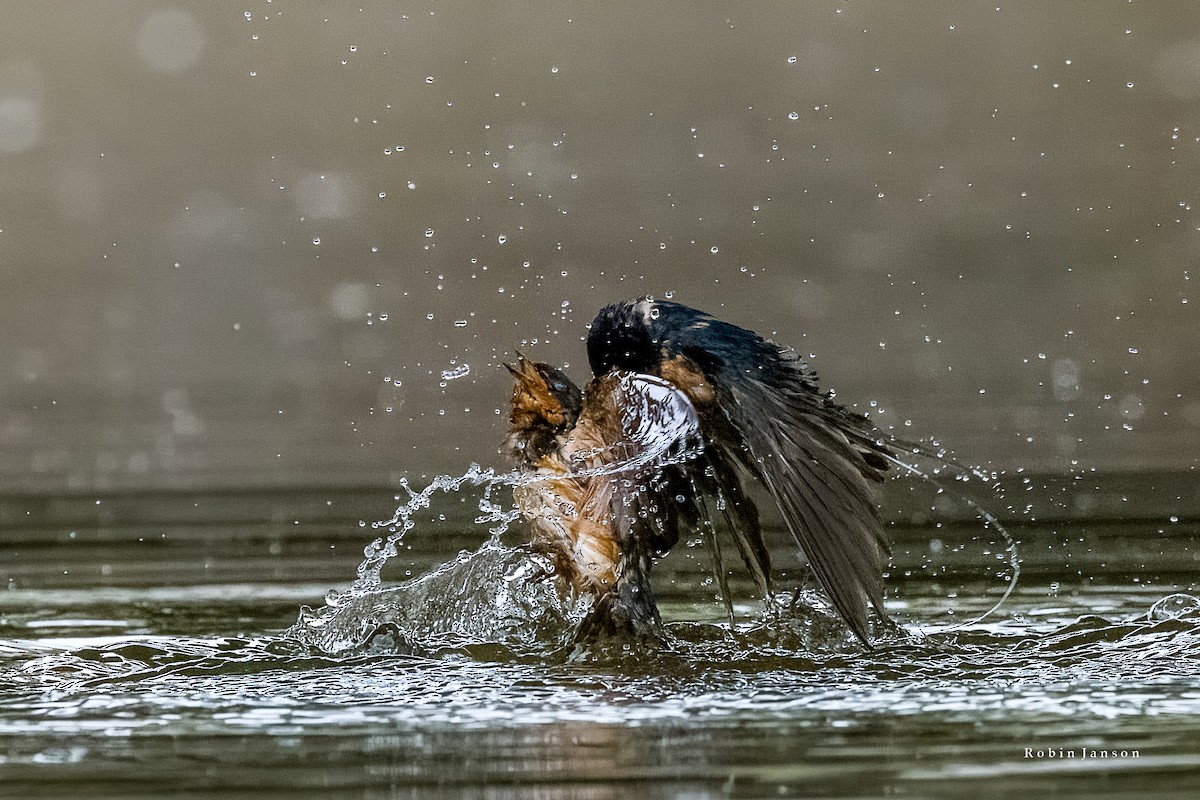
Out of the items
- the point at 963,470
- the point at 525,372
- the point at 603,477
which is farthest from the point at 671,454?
the point at 963,470

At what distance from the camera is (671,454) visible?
253cm

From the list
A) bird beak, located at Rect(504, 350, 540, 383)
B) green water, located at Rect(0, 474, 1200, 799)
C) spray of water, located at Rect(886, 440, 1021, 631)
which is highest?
bird beak, located at Rect(504, 350, 540, 383)

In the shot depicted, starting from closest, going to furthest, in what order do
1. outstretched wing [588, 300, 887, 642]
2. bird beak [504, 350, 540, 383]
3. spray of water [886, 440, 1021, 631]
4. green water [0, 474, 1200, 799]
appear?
green water [0, 474, 1200, 799]
spray of water [886, 440, 1021, 631]
outstretched wing [588, 300, 887, 642]
bird beak [504, 350, 540, 383]

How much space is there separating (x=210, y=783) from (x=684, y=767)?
0.52m

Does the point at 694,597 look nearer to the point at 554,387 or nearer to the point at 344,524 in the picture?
the point at 554,387

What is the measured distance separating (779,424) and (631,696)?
445mm

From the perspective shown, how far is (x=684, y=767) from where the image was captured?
1944 mm

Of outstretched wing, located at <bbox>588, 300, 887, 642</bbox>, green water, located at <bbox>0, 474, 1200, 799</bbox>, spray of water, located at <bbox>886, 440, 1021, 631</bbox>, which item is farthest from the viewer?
outstretched wing, located at <bbox>588, 300, 887, 642</bbox>

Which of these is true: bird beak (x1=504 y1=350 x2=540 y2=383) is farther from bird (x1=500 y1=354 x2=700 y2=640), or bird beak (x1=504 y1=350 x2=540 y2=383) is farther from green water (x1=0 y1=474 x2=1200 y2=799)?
green water (x1=0 y1=474 x2=1200 y2=799)

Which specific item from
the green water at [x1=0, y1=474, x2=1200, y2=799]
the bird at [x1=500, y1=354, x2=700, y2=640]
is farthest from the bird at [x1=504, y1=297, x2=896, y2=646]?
the green water at [x1=0, y1=474, x2=1200, y2=799]

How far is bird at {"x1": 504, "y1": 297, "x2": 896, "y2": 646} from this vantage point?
2471mm

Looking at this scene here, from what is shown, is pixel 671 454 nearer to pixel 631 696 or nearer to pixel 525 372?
pixel 525 372

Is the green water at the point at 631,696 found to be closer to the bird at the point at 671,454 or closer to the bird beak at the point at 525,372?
the bird at the point at 671,454

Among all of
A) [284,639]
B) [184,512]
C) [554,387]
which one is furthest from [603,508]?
[184,512]
